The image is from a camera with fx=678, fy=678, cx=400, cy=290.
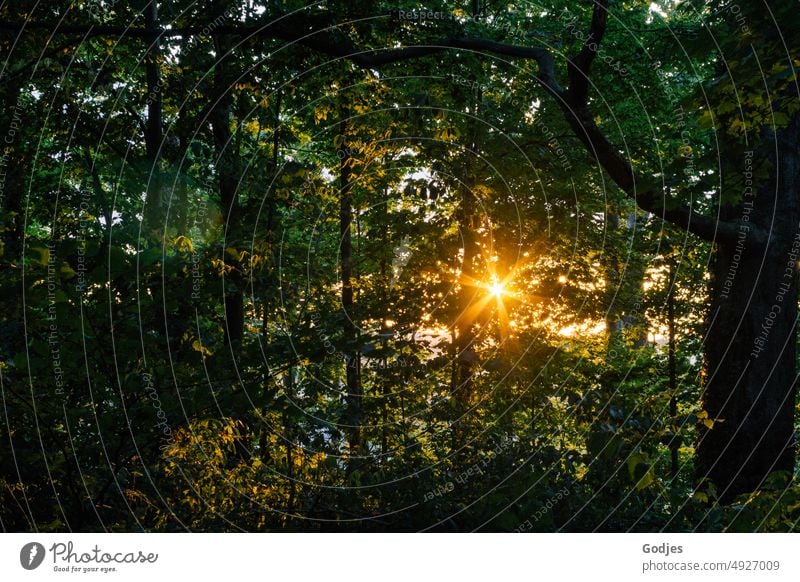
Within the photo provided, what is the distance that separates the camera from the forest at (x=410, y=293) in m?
4.92

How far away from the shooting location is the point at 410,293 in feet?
34.4

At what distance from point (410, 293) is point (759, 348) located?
5.00m

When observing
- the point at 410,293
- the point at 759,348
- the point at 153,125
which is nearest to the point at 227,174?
the point at 153,125

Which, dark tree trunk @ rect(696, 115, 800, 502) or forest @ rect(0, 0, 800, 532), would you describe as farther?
dark tree trunk @ rect(696, 115, 800, 502)

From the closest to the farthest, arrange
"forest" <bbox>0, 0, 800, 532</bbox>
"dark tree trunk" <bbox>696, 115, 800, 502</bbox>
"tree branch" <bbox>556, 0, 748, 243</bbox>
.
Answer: "forest" <bbox>0, 0, 800, 532</bbox> < "tree branch" <bbox>556, 0, 748, 243</bbox> < "dark tree trunk" <bbox>696, 115, 800, 502</bbox>

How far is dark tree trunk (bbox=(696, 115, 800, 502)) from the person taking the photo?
22.8 ft

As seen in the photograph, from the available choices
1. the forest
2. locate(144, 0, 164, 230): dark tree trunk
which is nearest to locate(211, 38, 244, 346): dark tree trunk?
the forest

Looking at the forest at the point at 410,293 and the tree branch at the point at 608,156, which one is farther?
the tree branch at the point at 608,156

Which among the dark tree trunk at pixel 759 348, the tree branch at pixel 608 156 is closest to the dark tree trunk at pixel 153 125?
the tree branch at pixel 608 156

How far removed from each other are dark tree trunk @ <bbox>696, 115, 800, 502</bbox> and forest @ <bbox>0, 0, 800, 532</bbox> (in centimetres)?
2

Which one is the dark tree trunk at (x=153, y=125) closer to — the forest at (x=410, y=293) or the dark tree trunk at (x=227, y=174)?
the forest at (x=410, y=293)

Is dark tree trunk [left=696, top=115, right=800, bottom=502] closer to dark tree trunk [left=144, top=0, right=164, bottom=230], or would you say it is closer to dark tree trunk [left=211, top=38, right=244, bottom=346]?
dark tree trunk [left=211, top=38, right=244, bottom=346]

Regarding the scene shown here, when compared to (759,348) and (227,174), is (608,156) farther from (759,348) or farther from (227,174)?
(227,174)

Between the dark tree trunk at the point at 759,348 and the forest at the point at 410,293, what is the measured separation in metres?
0.02
